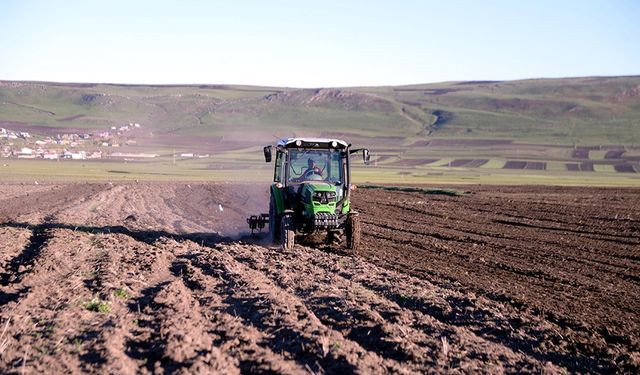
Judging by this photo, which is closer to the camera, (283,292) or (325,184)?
(283,292)

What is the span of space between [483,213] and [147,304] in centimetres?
1980

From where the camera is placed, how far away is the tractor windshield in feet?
52.6

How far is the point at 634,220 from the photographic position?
24875mm

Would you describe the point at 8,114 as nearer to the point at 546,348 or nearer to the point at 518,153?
the point at 518,153

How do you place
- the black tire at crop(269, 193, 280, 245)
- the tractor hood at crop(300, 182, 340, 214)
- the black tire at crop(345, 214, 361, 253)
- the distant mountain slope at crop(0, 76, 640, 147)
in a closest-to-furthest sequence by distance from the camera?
the tractor hood at crop(300, 182, 340, 214)
the black tire at crop(345, 214, 361, 253)
the black tire at crop(269, 193, 280, 245)
the distant mountain slope at crop(0, 76, 640, 147)

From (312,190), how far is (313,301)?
5610 mm

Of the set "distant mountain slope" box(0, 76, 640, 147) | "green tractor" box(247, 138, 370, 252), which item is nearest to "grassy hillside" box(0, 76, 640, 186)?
"distant mountain slope" box(0, 76, 640, 147)

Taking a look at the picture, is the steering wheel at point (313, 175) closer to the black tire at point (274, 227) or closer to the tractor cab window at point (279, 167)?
the tractor cab window at point (279, 167)

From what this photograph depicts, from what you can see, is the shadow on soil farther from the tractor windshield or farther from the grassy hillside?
the grassy hillside

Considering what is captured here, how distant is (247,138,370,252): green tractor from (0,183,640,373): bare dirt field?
52cm

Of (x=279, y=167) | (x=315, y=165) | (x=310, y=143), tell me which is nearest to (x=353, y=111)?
(x=279, y=167)

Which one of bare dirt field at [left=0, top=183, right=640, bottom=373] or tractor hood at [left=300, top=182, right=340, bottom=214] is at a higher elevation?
tractor hood at [left=300, top=182, right=340, bottom=214]

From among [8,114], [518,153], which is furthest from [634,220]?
[8,114]

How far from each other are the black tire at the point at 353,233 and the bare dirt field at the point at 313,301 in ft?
1.16
